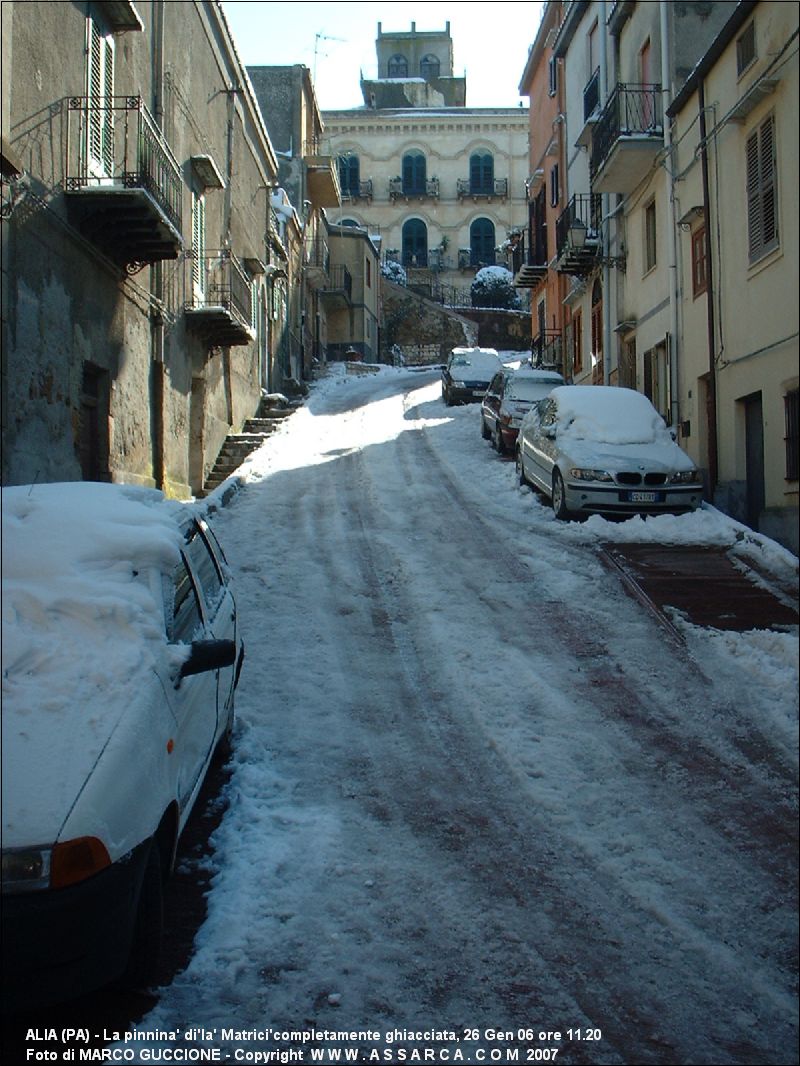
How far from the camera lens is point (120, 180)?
1373cm

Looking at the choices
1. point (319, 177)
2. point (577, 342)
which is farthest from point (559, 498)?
point (319, 177)

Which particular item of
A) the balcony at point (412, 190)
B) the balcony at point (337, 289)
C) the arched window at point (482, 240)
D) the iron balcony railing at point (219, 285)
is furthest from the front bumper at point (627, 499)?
the balcony at point (412, 190)

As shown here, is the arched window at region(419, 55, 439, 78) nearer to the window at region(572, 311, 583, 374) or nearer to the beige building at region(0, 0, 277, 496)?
the window at region(572, 311, 583, 374)

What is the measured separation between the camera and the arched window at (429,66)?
74.4 m

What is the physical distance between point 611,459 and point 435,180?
179 ft

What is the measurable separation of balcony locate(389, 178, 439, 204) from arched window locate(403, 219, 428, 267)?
149 centimetres

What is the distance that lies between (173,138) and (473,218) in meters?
49.0

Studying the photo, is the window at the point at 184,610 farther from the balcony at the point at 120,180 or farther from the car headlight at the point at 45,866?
the balcony at the point at 120,180

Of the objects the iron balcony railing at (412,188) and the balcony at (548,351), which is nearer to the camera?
the balcony at (548,351)

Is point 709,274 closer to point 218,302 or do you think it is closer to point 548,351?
point 218,302

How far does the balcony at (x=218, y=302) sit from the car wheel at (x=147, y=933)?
50.4 feet

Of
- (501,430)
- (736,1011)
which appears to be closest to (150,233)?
(501,430)

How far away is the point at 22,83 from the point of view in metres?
10.8

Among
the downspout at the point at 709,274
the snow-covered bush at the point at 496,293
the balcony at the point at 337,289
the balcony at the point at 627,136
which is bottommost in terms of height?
the downspout at the point at 709,274
